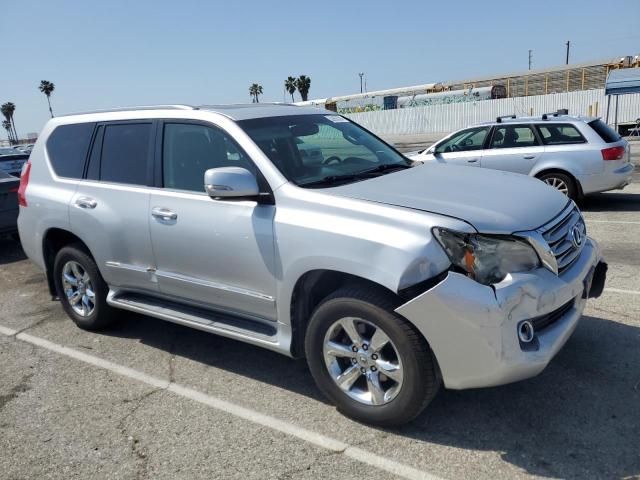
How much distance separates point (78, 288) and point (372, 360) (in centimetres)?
317

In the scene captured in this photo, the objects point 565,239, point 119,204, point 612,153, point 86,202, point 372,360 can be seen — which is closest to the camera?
point 372,360

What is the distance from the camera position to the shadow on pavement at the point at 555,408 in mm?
2887

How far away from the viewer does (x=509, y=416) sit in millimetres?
3293

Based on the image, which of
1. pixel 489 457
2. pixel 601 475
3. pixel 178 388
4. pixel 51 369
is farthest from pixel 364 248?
pixel 51 369

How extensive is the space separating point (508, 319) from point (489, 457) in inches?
30.1

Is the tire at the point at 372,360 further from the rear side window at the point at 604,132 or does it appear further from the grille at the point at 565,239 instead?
the rear side window at the point at 604,132

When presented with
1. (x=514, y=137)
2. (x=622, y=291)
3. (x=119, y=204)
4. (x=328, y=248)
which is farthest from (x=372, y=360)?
(x=514, y=137)

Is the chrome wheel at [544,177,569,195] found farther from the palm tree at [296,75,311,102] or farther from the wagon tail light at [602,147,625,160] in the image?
the palm tree at [296,75,311,102]

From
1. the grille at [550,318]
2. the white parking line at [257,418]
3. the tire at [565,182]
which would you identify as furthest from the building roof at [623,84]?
the white parking line at [257,418]

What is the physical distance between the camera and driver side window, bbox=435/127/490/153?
10047 millimetres

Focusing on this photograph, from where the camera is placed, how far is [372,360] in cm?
317

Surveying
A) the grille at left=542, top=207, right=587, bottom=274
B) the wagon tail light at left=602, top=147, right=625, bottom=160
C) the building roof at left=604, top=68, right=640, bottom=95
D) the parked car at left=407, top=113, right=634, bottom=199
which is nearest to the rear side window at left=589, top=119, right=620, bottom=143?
the parked car at left=407, top=113, right=634, bottom=199

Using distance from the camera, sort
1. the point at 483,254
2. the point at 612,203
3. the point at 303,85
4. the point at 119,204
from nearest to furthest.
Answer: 1. the point at 483,254
2. the point at 119,204
3. the point at 612,203
4. the point at 303,85

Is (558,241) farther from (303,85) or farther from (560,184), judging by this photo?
(303,85)
